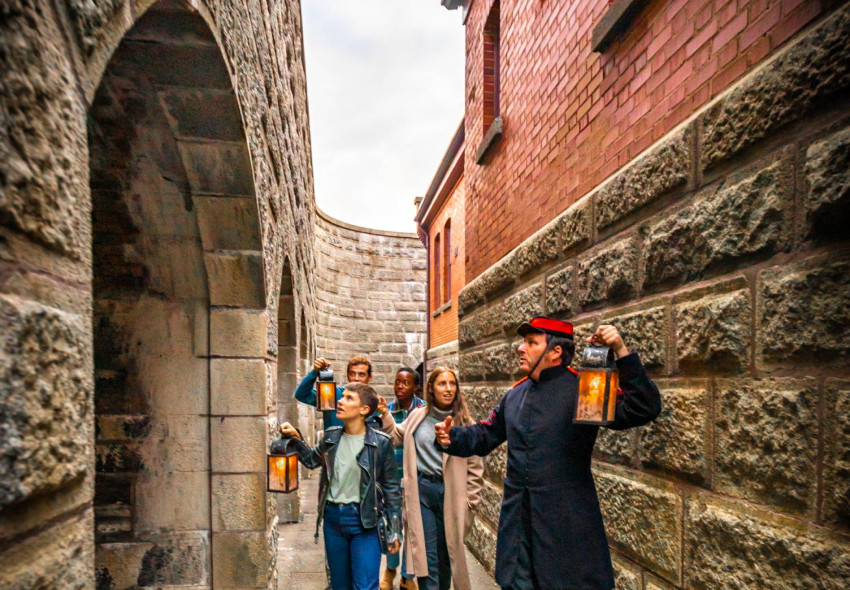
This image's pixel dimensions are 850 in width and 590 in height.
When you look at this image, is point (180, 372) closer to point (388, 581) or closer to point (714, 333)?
point (388, 581)

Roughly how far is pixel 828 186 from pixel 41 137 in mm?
2029

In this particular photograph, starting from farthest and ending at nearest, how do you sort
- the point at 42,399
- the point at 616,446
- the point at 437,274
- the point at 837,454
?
the point at 437,274 < the point at 616,446 < the point at 837,454 < the point at 42,399

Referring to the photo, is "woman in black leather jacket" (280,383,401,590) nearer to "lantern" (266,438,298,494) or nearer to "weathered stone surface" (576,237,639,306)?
"lantern" (266,438,298,494)

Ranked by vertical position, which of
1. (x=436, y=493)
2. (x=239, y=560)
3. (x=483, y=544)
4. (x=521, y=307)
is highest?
(x=521, y=307)

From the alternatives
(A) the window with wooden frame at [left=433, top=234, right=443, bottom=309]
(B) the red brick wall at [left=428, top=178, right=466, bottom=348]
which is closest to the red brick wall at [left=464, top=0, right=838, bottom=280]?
(B) the red brick wall at [left=428, top=178, right=466, bottom=348]

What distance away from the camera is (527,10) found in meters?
4.99

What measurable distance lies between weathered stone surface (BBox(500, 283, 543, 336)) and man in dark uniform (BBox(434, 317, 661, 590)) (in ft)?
5.04

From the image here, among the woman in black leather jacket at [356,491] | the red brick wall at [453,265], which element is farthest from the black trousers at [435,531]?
the red brick wall at [453,265]

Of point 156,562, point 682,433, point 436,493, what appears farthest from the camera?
point 436,493

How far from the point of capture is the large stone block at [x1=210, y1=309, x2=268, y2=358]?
3.79 m

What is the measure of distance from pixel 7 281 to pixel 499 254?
478 centimetres

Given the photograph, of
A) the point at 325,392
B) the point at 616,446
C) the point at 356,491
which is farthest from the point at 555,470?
the point at 325,392

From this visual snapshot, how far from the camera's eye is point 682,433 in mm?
Answer: 2539

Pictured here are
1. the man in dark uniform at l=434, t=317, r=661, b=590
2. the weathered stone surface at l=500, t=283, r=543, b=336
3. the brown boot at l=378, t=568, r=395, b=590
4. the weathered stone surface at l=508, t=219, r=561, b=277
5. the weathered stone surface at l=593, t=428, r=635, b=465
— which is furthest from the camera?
the brown boot at l=378, t=568, r=395, b=590
